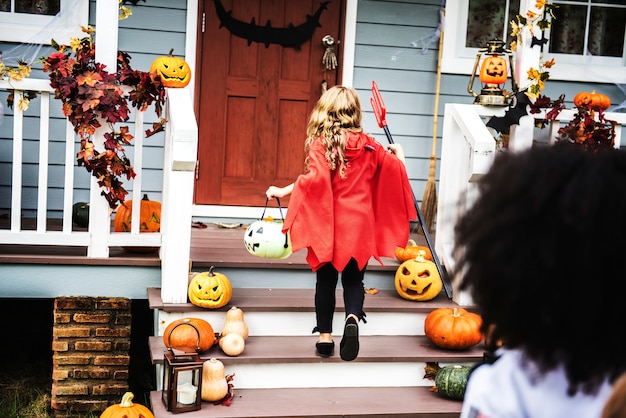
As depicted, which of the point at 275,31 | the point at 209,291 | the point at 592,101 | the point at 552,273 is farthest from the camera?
the point at 275,31

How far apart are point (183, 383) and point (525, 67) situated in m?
3.02

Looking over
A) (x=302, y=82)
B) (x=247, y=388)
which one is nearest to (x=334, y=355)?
(x=247, y=388)

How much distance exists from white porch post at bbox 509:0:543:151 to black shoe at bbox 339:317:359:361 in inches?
73.1

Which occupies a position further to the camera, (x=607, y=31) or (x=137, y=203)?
(x=607, y=31)

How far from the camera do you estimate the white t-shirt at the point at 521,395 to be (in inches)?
42.8

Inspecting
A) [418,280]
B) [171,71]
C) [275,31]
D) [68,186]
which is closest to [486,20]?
[275,31]

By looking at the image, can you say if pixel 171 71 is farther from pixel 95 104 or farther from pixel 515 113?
pixel 515 113

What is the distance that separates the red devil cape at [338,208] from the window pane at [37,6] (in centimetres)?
276

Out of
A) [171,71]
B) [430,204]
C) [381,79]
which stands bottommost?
[430,204]

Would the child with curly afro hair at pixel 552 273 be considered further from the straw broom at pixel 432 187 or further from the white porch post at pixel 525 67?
the straw broom at pixel 432 187

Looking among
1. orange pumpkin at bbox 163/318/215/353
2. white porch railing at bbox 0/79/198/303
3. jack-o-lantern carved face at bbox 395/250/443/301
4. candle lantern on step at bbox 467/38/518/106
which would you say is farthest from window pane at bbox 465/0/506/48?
orange pumpkin at bbox 163/318/215/353

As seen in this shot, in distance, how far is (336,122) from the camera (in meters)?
4.05

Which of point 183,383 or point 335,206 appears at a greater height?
point 335,206

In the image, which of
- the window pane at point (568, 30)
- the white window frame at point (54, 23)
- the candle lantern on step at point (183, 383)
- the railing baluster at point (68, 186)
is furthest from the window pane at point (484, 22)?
the candle lantern on step at point (183, 383)
